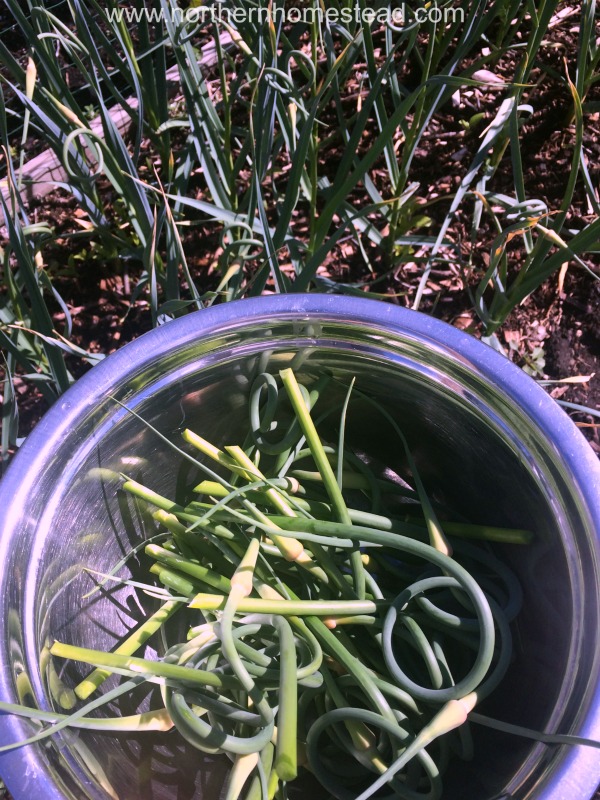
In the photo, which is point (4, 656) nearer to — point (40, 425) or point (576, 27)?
point (40, 425)

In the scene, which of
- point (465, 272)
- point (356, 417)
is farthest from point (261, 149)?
point (465, 272)

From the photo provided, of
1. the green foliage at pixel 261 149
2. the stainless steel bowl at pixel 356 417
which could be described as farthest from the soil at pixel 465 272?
the stainless steel bowl at pixel 356 417

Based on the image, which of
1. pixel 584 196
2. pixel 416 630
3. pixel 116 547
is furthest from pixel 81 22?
pixel 584 196

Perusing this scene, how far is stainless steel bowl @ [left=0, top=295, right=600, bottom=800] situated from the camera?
0.47 meters

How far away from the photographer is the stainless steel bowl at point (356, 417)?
47 cm

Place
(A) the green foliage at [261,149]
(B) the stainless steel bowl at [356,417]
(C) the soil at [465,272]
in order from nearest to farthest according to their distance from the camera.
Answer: (B) the stainless steel bowl at [356,417], (A) the green foliage at [261,149], (C) the soil at [465,272]

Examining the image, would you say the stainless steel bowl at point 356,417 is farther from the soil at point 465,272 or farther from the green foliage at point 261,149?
the soil at point 465,272

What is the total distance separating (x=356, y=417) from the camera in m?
0.68

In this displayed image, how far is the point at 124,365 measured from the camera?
55 centimetres

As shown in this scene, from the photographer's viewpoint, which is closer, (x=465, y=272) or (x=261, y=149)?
(x=261, y=149)

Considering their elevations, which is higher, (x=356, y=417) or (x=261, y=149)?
(x=261, y=149)

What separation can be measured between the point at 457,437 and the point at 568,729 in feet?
0.85

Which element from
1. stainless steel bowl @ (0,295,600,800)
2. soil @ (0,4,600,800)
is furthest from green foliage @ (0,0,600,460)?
stainless steel bowl @ (0,295,600,800)

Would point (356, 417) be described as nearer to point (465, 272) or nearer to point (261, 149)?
point (261, 149)
